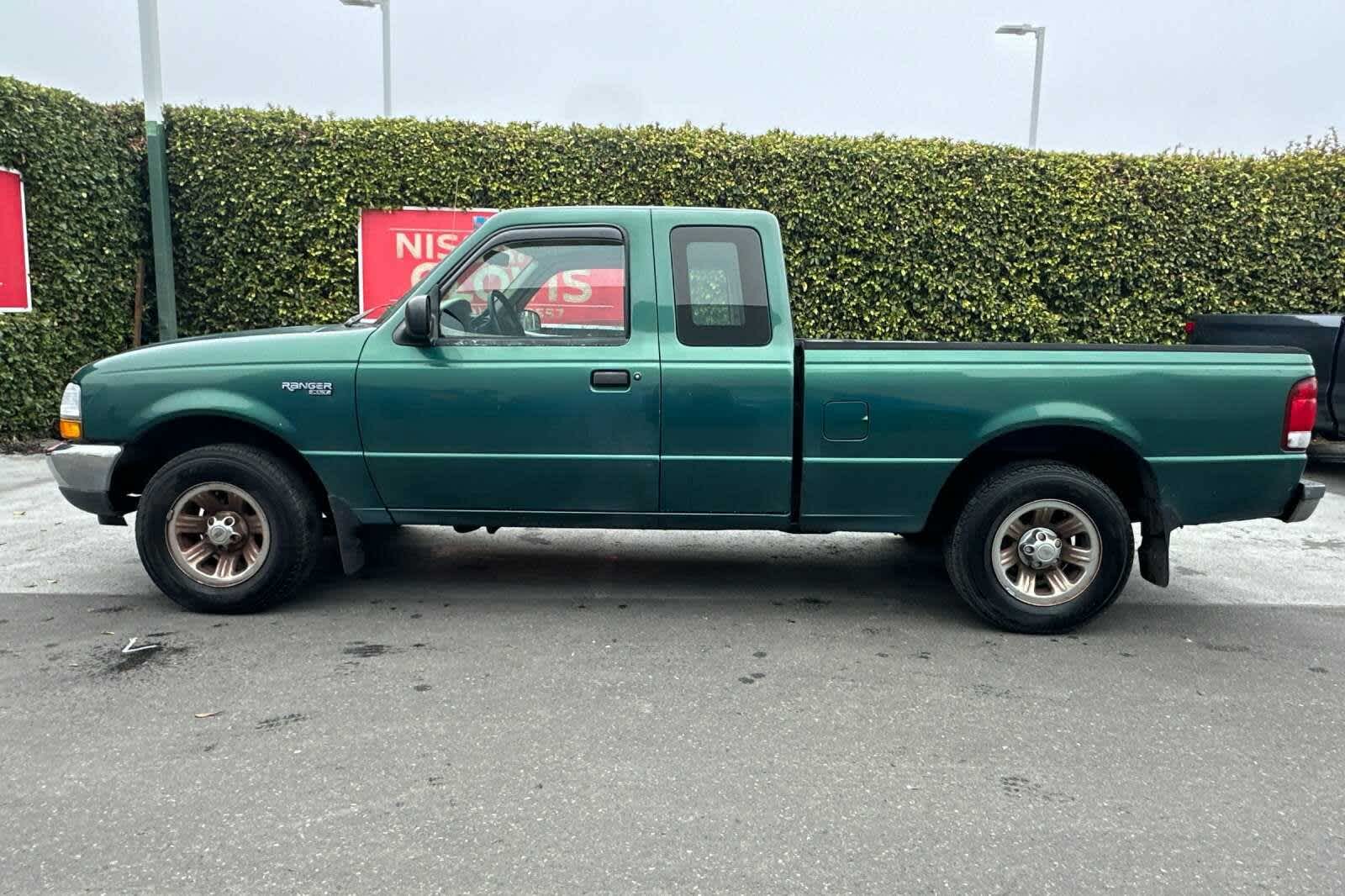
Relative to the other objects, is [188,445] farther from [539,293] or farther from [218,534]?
[539,293]

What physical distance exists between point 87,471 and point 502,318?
6.91 ft

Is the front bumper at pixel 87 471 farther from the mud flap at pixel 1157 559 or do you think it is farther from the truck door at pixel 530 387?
the mud flap at pixel 1157 559

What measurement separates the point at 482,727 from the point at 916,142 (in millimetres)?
8251

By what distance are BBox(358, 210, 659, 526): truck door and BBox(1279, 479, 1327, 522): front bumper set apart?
3.00 m

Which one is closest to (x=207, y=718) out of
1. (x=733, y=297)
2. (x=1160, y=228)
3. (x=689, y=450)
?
(x=689, y=450)

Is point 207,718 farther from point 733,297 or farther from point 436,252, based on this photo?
point 436,252

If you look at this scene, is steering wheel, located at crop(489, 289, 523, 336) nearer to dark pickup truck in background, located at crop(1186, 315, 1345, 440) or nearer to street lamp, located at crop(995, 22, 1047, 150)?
dark pickup truck in background, located at crop(1186, 315, 1345, 440)

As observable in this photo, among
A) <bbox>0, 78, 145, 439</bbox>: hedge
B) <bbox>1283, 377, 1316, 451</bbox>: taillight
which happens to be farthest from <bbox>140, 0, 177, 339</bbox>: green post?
<bbox>1283, 377, 1316, 451</bbox>: taillight

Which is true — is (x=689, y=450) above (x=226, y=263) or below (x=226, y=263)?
below

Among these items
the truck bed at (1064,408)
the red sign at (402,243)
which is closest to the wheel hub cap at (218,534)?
the truck bed at (1064,408)

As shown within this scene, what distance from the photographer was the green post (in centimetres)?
862

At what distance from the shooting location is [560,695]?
12.1ft

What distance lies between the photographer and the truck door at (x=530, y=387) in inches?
174

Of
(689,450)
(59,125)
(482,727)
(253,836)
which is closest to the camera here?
(253,836)
